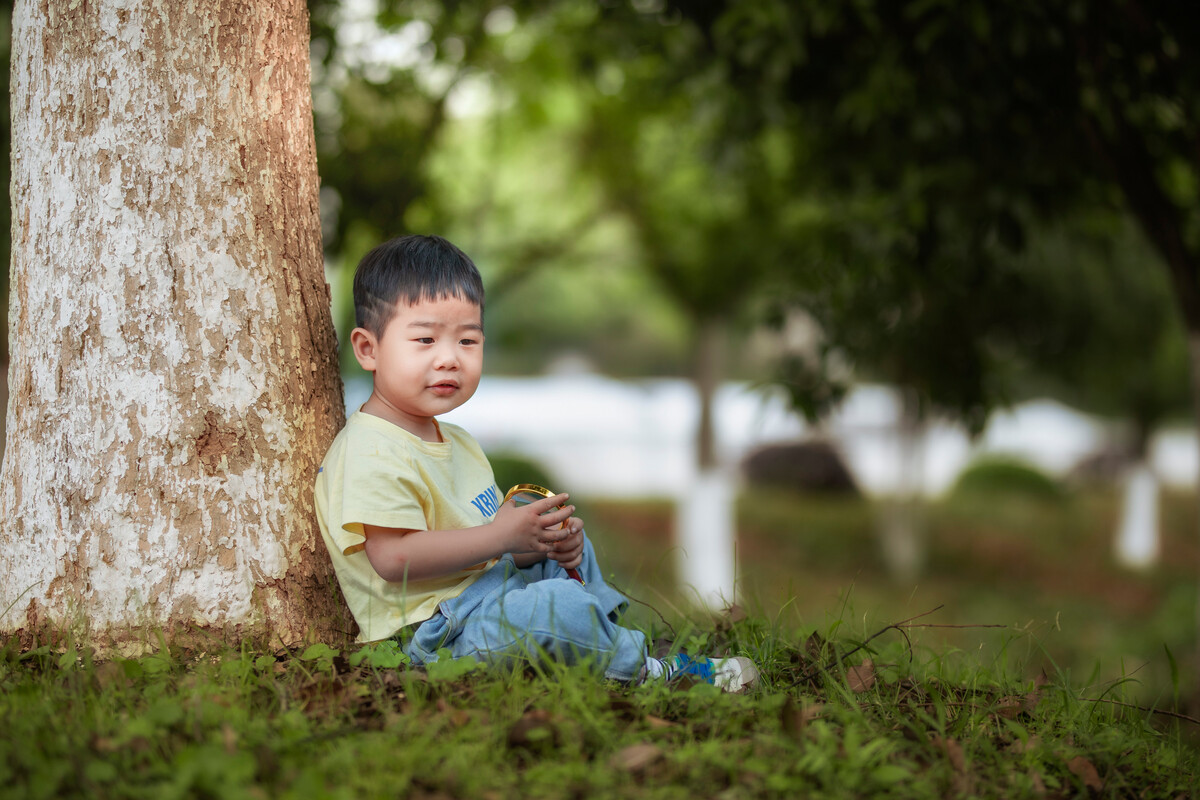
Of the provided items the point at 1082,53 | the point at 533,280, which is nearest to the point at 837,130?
the point at 1082,53

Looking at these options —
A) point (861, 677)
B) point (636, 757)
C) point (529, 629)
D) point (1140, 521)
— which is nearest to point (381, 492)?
point (529, 629)

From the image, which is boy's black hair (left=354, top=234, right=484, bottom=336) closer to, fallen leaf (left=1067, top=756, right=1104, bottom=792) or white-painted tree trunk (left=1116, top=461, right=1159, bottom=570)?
fallen leaf (left=1067, top=756, right=1104, bottom=792)

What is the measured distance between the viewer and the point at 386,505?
2.28m

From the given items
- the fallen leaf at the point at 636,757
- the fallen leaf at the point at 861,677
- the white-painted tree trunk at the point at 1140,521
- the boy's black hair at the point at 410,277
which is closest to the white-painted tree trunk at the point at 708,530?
the white-painted tree trunk at the point at 1140,521

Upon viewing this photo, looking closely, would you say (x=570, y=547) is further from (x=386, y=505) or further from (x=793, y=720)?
(x=793, y=720)

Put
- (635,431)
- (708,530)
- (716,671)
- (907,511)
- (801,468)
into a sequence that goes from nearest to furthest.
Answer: (716,671) < (708,530) < (907,511) < (801,468) < (635,431)

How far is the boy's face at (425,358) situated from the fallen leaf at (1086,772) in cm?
177

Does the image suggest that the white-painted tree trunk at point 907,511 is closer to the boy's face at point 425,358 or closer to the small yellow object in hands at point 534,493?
the small yellow object in hands at point 534,493

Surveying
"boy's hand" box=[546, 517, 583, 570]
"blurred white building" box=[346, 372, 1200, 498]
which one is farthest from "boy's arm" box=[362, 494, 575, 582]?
"blurred white building" box=[346, 372, 1200, 498]

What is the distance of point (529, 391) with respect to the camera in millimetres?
17719

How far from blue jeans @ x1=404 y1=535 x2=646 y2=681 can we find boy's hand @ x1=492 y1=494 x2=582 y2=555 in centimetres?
10

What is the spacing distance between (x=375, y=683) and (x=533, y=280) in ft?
36.7

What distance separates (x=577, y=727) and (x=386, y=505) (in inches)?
27.9

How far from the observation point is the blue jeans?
91.7 inches
